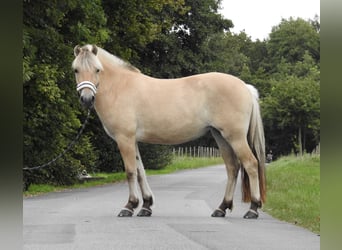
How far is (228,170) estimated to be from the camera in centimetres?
894

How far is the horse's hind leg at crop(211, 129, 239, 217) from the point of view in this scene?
8.81 metres

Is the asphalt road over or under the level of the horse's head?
under

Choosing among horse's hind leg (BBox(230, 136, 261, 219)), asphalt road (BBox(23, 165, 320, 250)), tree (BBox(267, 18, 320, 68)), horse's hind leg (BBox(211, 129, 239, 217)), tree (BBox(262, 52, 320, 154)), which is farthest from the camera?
tree (BBox(267, 18, 320, 68))

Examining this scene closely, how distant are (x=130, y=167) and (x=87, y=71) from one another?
61.5 inches

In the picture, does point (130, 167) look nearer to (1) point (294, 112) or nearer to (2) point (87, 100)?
(2) point (87, 100)

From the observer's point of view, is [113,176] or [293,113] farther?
[293,113]

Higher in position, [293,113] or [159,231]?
[293,113]

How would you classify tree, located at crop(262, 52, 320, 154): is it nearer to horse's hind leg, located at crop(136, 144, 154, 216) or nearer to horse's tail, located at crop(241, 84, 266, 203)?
horse's tail, located at crop(241, 84, 266, 203)

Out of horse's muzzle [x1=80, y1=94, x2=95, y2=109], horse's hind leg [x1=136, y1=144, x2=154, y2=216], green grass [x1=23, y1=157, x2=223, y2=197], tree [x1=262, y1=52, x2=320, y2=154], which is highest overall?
tree [x1=262, y1=52, x2=320, y2=154]

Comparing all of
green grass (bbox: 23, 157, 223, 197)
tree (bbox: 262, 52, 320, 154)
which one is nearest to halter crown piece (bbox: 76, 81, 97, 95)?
green grass (bbox: 23, 157, 223, 197)

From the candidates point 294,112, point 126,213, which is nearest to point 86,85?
point 126,213

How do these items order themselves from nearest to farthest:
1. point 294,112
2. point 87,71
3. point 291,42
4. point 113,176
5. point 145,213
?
point 87,71, point 145,213, point 113,176, point 294,112, point 291,42

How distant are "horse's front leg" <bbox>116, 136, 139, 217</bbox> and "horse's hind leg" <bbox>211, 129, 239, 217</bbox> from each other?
3.71ft

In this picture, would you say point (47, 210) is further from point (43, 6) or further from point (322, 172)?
point (322, 172)
